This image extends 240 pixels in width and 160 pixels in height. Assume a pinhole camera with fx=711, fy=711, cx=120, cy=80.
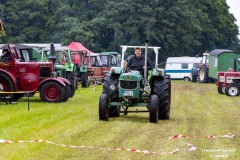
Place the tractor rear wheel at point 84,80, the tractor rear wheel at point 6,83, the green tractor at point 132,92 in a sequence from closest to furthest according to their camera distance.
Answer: the green tractor at point 132,92 → the tractor rear wheel at point 6,83 → the tractor rear wheel at point 84,80

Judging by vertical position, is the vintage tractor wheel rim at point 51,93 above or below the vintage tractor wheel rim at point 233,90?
above

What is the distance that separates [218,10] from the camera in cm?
8419

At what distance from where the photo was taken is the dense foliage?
222 feet

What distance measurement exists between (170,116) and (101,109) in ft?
8.75

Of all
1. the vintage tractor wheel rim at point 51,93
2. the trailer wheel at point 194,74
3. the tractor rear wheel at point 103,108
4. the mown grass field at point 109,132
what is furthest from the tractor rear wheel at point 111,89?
the trailer wheel at point 194,74

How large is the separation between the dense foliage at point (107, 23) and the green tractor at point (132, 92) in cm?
4837

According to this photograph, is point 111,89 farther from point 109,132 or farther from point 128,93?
point 109,132

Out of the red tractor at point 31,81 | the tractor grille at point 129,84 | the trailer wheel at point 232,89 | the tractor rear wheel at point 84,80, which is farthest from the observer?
the tractor rear wheel at point 84,80

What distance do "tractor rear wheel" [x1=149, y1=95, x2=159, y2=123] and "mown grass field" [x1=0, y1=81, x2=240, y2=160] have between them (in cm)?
29

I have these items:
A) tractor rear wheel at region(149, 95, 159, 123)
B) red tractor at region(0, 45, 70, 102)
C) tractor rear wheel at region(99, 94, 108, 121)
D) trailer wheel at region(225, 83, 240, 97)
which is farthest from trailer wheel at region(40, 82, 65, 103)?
trailer wheel at region(225, 83, 240, 97)

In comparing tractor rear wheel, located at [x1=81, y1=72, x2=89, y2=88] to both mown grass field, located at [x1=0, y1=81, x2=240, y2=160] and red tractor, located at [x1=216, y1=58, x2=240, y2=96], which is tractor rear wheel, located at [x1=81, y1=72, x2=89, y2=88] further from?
mown grass field, located at [x1=0, y1=81, x2=240, y2=160]

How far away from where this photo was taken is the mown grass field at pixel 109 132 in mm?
11594

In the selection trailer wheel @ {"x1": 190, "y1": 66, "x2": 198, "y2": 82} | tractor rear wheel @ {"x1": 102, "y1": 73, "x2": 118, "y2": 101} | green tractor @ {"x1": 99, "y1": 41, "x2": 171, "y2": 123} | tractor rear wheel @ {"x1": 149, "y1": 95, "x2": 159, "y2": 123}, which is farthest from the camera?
trailer wheel @ {"x1": 190, "y1": 66, "x2": 198, "y2": 82}

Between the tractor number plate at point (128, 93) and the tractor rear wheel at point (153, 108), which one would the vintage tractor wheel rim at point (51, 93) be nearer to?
the tractor number plate at point (128, 93)
